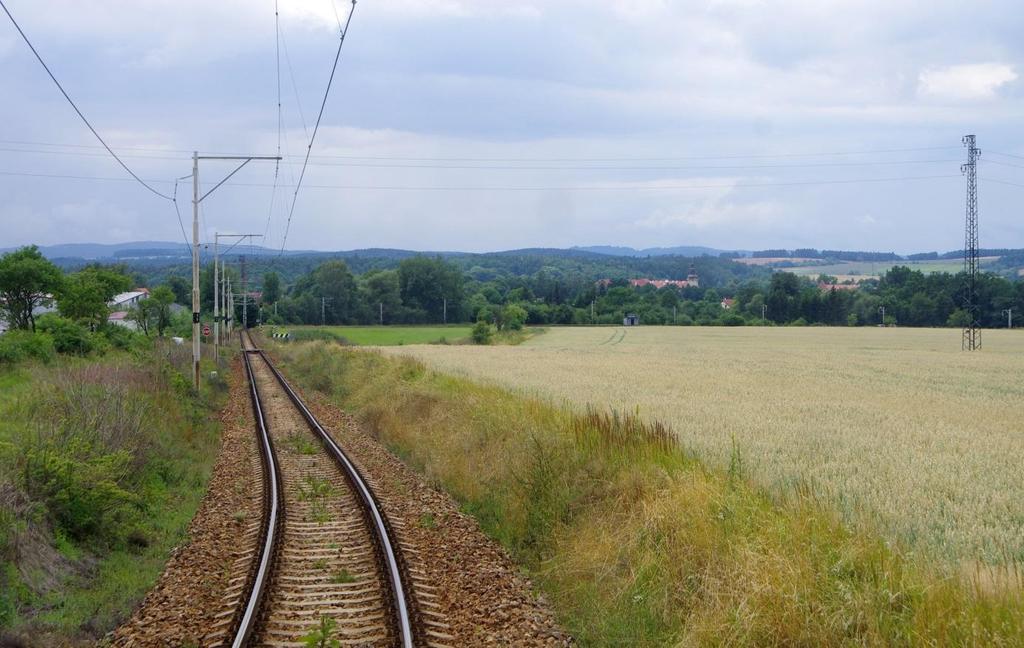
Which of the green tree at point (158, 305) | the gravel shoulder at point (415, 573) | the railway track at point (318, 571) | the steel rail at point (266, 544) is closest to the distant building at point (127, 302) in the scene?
the green tree at point (158, 305)

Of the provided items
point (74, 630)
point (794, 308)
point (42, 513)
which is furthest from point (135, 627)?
point (794, 308)

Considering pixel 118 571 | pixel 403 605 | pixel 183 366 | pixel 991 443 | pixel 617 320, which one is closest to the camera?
pixel 403 605

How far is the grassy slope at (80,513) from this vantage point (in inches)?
348

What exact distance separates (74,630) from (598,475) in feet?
21.4

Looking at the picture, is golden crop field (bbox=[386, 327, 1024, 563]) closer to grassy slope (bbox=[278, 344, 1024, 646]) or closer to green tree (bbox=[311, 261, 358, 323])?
grassy slope (bbox=[278, 344, 1024, 646])

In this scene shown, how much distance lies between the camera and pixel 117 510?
1188 cm

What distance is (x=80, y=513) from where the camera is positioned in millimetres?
11242

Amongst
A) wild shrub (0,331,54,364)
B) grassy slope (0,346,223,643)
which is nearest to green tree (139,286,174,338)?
wild shrub (0,331,54,364)

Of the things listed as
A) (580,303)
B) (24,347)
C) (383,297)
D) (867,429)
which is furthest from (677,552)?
(580,303)

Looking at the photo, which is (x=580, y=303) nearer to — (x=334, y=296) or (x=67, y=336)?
(x=334, y=296)

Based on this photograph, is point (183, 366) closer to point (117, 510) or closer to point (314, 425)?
point (314, 425)

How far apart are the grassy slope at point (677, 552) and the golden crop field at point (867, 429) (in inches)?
32.2

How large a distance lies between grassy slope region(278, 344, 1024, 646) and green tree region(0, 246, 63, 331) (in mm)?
37407

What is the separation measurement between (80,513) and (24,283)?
3990cm
